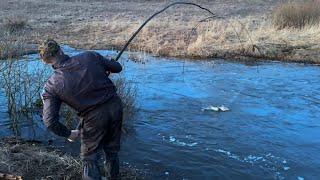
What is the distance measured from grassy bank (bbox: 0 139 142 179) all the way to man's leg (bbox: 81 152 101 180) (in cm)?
73

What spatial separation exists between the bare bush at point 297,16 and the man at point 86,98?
1666 cm

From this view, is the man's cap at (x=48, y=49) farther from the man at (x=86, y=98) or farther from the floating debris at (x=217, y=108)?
the floating debris at (x=217, y=108)

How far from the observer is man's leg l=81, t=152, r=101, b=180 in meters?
5.93

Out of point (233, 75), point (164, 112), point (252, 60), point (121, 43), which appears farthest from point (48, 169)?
point (121, 43)

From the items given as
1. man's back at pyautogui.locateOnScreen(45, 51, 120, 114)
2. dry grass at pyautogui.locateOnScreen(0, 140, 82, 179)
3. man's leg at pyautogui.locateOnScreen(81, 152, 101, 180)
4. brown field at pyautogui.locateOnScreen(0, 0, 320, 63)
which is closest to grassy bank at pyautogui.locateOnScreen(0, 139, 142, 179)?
dry grass at pyautogui.locateOnScreen(0, 140, 82, 179)

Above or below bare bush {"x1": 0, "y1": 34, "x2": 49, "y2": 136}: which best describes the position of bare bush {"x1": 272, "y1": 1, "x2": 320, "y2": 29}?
above

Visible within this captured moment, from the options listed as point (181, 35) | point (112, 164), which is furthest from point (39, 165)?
point (181, 35)

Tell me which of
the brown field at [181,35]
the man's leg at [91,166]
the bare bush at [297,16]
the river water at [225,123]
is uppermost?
the bare bush at [297,16]

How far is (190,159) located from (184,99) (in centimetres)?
382

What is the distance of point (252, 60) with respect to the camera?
17.0 m

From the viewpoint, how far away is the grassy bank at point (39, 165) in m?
6.65

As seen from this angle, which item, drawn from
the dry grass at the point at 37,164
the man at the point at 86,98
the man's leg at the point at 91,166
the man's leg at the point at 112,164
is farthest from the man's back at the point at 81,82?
the dry grass at the point at 37,164

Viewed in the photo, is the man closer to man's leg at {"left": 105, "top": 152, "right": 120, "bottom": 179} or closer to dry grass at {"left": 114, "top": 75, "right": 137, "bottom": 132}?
man's leg at {"left": 105, "top": 152, "right": 120, "bottom": 179}

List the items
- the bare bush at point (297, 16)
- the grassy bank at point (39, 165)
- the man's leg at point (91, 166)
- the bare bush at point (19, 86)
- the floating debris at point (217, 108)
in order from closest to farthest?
the man's leg at point (91, 166)
the grassy bank at point (39, 165)
the bare bush at point (19, 86)
the floating debris at point (217, 108)
the bare bush at point (297, 16)
